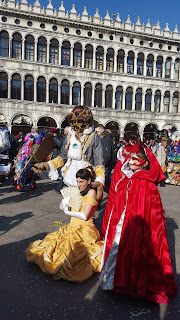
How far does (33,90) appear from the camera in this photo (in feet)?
76.5

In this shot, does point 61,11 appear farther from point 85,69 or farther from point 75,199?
point 75,199

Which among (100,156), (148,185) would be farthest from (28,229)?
(148,185)

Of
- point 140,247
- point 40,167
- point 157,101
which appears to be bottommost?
point 140,247

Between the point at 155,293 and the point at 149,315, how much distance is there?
21cm

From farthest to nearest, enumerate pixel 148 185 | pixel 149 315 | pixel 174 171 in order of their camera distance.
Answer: pixel 174 171 → pixel 148 185 → pixel 149 315

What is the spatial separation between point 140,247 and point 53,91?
2277 cm

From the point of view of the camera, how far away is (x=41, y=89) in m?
23.6

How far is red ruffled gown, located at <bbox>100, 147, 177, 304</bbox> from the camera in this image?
2570 millimetres

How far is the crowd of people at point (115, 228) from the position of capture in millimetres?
2609

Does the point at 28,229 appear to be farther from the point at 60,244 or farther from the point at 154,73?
the point at 154,73

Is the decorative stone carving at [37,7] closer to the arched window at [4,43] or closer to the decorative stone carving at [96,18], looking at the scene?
the arched window at [4,43]

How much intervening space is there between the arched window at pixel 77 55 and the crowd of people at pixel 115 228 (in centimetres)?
2251

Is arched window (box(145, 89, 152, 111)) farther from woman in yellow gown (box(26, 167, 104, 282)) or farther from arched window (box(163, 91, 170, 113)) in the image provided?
woman in yellow gown (box(26, 167, 104, 282))

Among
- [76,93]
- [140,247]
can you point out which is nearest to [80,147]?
[140,247]
